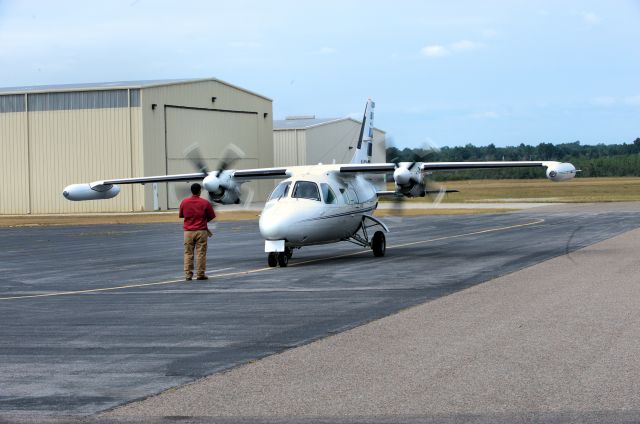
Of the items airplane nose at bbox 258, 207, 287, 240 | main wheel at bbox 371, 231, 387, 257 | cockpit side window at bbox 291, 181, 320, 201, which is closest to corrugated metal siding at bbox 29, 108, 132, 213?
main wheel at bbox 371, 231, 387, 257

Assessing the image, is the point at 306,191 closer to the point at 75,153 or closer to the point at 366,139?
the point at 366,139

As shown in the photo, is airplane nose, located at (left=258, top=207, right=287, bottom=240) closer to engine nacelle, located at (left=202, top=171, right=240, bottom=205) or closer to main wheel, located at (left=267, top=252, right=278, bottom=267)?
main wheel, located at (left=267, top=252, right=278, bottom=267)

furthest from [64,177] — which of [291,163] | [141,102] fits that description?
[291,163]

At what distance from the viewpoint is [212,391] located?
9.27 metres

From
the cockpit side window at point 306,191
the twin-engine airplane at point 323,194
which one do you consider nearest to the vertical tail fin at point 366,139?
the twin-engine airplane at point 323,194

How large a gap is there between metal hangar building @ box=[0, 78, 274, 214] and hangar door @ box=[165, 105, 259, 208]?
0.35 feet

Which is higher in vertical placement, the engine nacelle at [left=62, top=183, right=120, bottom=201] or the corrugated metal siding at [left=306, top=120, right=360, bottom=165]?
the corrugated metal siding at [left=306, top=120, right=360, bottom=165]

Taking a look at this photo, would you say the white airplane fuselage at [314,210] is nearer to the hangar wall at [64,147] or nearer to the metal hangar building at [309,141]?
the hangar wall at [64,147]

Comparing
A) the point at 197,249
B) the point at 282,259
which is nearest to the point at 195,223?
the point at 197,249

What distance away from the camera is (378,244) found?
2727cm

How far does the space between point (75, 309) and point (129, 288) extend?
138 inches

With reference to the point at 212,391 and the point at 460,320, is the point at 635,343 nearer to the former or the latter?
the point at 460,320

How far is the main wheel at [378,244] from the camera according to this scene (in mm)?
27172

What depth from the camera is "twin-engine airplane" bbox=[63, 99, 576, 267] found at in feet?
78.5
